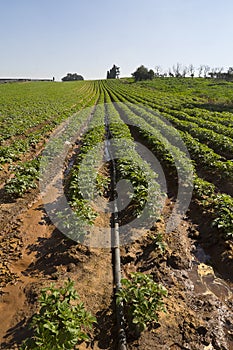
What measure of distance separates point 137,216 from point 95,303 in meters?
2.67

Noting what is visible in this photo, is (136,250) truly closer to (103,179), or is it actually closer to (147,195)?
(147,195)

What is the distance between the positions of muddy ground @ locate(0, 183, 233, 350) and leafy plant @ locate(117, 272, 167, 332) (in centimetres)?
21

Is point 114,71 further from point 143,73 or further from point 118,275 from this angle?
point 118,275

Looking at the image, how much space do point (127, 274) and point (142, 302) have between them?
1348 millimetres

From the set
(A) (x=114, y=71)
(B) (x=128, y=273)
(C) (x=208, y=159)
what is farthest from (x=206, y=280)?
(A) (x=114, y=71)

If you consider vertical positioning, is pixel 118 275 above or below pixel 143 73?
below

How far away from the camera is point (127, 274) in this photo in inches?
211

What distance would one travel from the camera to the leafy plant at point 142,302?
155 inches

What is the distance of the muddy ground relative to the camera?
13.4 feet

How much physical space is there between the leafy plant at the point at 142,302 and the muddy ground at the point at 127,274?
8.4 inches

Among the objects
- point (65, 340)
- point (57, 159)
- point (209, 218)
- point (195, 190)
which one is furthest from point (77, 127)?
point (65, 340)

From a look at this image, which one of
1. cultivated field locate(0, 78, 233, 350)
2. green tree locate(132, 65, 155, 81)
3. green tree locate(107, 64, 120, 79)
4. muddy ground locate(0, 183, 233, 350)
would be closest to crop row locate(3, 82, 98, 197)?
cultivated field locate(0, 78, 233, 350)

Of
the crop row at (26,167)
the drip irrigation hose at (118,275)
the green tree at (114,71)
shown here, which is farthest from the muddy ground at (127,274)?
the green tree at (114,71)

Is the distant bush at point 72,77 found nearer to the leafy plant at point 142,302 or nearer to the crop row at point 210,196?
the crop row at point 210,196
